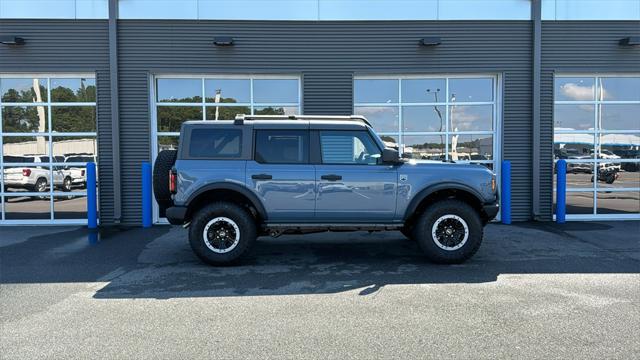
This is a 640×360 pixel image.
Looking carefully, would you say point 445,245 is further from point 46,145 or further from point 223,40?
point 46,145

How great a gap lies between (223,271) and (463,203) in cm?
346

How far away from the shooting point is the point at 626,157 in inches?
434

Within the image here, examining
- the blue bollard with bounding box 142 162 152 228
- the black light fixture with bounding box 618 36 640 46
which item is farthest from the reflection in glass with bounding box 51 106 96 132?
the black light fixture with bounding box 618 36 640 46

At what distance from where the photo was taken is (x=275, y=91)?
1071 centimetres

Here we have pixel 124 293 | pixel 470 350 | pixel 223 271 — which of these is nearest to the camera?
pixel 470 350

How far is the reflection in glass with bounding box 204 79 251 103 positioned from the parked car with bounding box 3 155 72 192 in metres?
3.64

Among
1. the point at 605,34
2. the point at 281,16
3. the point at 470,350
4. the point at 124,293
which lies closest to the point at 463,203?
the point at 470,350

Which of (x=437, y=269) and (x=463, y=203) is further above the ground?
(x=463, y=203)

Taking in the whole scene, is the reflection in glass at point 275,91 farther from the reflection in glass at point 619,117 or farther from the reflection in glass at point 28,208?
the reflection in glass at point 619,117

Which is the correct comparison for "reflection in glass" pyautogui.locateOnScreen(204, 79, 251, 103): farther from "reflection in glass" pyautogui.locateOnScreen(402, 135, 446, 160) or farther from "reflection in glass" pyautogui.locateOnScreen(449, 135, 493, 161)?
"reflection in glass" pyautogui.locateOnScreen(449, 135, 493, 161)

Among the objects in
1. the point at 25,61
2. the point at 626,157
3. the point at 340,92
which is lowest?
the point at 626,157

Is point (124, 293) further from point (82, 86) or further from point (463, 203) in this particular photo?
point (82, 86)

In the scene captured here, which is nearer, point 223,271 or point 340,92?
point 223,271

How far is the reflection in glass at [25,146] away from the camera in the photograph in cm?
1047
